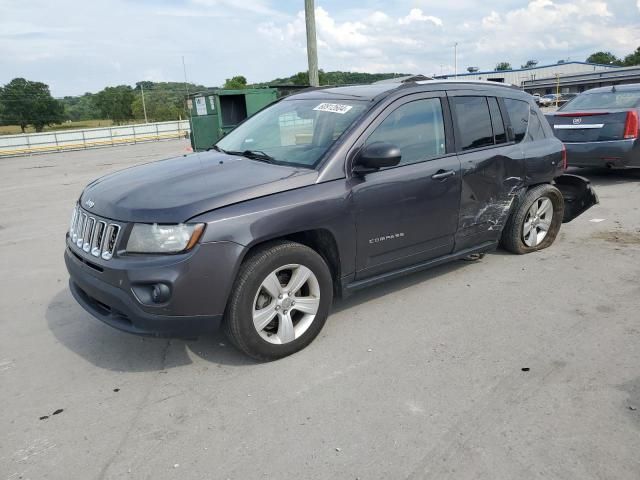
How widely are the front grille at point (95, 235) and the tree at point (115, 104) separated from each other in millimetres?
77997

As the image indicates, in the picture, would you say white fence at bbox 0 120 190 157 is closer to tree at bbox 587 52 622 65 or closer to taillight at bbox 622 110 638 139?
taillight at bbox 622 110 638 139

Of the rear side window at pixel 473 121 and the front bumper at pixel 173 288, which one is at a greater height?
the rear side window at pixel 473 121

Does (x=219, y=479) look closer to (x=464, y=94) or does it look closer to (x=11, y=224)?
(x=464, y=94)

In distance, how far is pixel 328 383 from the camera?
3.19 metres

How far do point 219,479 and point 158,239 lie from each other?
1.36m

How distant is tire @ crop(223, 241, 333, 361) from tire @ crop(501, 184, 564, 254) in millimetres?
2568

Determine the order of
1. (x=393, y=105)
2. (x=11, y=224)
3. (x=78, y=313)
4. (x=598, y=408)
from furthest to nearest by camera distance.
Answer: (x=11, y=224), (x=78, y=313), (x=393, y=105), (x=598, y=408)

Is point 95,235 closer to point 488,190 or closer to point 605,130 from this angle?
point 488,190

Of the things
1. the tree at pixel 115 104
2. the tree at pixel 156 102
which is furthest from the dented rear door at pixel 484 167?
the tree at pixel 115 104

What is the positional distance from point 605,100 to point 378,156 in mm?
7801

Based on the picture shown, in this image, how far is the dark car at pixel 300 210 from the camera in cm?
308

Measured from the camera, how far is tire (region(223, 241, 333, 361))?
127 inches

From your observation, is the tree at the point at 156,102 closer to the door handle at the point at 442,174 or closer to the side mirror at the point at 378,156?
the door handle at the point at 442,174

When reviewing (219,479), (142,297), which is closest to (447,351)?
(219,479)
